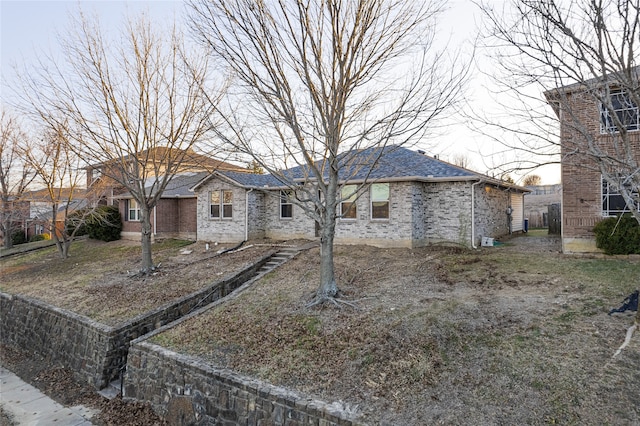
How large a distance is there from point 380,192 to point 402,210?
3.98 feet

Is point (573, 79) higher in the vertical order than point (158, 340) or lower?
higher

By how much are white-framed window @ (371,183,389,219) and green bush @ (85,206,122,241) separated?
16.1m

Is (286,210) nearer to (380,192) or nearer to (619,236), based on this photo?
(380,192)

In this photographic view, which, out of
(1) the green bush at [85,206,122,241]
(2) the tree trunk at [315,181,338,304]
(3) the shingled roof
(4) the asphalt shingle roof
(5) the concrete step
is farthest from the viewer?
(1) the green bush at [85,206,122,241]

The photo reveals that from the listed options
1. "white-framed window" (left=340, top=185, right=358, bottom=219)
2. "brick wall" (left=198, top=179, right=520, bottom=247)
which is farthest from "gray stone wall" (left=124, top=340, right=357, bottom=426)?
"white-framed window" (left=340, top=185, right=358, bottom=219)

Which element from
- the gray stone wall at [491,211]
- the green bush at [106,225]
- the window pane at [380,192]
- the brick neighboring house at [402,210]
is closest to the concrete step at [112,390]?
the brick neighboring house at [402,210]

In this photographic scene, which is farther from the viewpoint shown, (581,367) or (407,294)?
(407,294)

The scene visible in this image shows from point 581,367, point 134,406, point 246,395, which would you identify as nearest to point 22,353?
point 134,406

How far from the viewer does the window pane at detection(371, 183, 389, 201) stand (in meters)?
14.1

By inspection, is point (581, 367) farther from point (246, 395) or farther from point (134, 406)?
point (134, 406)

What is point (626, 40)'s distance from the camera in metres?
5.13

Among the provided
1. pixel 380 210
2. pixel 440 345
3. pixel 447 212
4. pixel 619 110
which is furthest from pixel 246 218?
pixel 619 110

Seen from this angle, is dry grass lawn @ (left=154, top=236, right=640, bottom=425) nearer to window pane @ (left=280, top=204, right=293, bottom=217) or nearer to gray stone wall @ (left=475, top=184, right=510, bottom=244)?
gray stone wall @ (left=475, top=184, right=510, bottom=244)

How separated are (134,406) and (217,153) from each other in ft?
19.7
